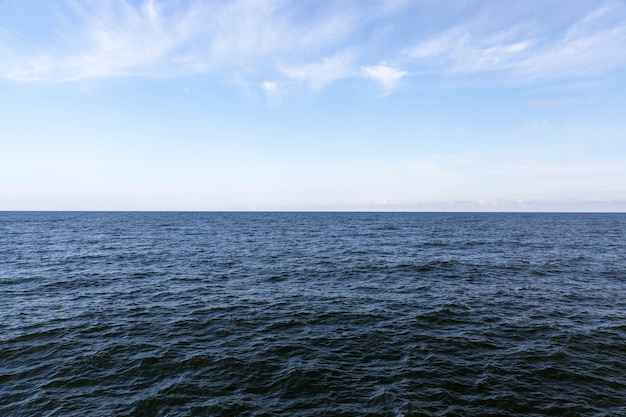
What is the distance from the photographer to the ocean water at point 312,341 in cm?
1477

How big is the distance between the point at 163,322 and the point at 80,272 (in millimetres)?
22368

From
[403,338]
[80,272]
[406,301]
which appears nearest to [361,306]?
[406,301]

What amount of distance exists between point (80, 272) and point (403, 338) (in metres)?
37.2

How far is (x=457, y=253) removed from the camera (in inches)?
2157

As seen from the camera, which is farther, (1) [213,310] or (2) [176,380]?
(1) [213,310]

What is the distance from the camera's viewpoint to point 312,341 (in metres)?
20.9

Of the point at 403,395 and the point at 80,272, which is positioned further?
the point at 80,272

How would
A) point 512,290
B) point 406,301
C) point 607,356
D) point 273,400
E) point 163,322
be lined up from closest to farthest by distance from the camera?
1. point 273,400
2. point 607,356
3. point 163,322
4. point 406,301
5. point 512,290

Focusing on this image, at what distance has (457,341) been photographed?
20844mm

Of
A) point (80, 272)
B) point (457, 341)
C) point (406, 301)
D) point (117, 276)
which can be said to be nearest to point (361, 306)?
point (406, 301)

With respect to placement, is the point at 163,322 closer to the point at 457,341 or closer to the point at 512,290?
the point at 457,341

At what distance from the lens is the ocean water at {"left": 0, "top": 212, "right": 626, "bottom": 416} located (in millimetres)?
14773

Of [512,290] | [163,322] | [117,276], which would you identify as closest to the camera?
[163,322]

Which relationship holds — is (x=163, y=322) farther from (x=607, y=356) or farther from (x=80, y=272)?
(x=607, y=356)
